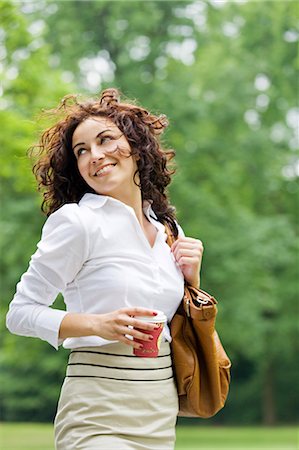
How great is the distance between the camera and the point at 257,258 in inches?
905

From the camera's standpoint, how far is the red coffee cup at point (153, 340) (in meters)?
2.68

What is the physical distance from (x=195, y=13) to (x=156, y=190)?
20.8 m

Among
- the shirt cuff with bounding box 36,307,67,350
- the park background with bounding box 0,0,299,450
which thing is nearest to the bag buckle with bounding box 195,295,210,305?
the shirt cuff with bounding box 36,307,67,350

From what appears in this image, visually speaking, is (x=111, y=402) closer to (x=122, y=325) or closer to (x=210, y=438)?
(x=122, y=325)

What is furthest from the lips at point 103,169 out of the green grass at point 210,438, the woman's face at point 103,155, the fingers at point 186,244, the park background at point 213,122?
the green grass at point 210,438

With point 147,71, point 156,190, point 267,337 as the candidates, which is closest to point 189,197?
point 147,71

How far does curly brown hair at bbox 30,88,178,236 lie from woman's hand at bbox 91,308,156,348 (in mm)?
529

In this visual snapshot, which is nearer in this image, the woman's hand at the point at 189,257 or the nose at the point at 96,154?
the nose at the point at 96,154

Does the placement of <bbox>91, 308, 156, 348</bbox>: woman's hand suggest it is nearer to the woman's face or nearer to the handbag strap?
the handbag strap

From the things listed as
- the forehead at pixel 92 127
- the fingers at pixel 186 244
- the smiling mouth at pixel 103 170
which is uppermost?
the forehead at pixel 92 127

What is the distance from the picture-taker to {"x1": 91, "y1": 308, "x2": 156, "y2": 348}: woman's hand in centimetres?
264

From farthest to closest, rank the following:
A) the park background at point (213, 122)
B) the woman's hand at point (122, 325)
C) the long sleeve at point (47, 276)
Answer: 1. the park background at point (213, 122)
2. the long sleeve at point (47, 276)
3. the woman's hand at point (122, 325)

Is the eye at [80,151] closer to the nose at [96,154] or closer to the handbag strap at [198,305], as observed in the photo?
the nose at [96,154]

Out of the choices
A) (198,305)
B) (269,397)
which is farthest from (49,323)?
(269,397)
